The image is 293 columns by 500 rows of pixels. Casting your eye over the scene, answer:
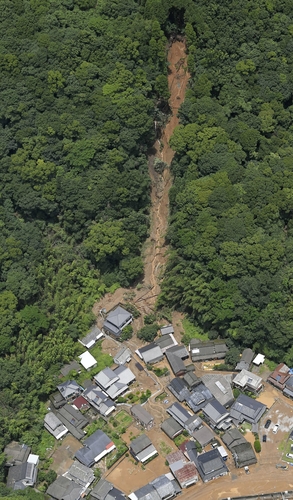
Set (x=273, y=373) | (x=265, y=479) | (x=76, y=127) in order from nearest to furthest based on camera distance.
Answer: (x=265, y=479) → (x=273, y=373) → (x=76, y=127)

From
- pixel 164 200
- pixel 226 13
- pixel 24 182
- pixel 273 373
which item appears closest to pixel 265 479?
pixel 273 373

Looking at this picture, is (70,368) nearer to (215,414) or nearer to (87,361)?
(87,361)

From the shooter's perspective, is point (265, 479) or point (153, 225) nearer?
point (265, 479)

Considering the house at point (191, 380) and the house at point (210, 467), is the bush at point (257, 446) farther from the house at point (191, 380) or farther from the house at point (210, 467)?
the house at point (191, 380)

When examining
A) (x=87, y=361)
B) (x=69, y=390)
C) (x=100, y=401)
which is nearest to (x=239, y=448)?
(x=100, y=401)

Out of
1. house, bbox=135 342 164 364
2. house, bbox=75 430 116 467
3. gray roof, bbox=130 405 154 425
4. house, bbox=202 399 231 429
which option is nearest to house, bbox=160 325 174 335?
house, bbox=135 342 164 364

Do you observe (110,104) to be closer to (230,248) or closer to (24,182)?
(24,182)
